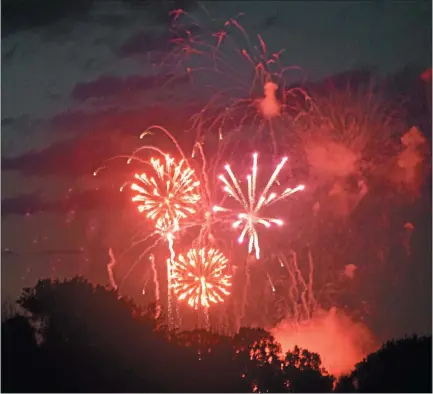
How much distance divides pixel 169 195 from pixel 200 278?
7.38 feet

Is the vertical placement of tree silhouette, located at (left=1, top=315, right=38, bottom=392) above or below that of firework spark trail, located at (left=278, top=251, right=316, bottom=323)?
below

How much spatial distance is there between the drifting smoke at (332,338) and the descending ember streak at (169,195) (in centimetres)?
482

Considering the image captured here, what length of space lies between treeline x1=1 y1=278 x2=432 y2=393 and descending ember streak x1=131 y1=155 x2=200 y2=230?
3.23 metres

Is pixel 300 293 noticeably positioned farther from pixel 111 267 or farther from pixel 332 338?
pixel 111 267

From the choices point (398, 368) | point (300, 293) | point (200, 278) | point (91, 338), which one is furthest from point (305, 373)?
point (91, 338)

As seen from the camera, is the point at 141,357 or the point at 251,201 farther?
the point at 141,357

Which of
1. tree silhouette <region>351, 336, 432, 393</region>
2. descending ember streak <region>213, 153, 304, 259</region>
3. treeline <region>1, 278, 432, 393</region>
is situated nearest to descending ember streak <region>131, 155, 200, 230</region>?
descending ember streak <region>213, 153, 304, 259</region>

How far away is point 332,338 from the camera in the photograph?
18609 mm

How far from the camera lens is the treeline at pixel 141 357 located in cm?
1608

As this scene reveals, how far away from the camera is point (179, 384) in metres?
16.5

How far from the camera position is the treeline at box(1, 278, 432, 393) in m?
16.1

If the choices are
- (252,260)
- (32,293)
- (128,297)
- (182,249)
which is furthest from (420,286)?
(32,293)

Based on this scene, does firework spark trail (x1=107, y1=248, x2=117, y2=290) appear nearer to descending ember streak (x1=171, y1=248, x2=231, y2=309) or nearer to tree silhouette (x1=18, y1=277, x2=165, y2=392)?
tree silhouette (x1=18, y1=277, x2=165, y2=392)

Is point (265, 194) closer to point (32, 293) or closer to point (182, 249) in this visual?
point (182, 249)
